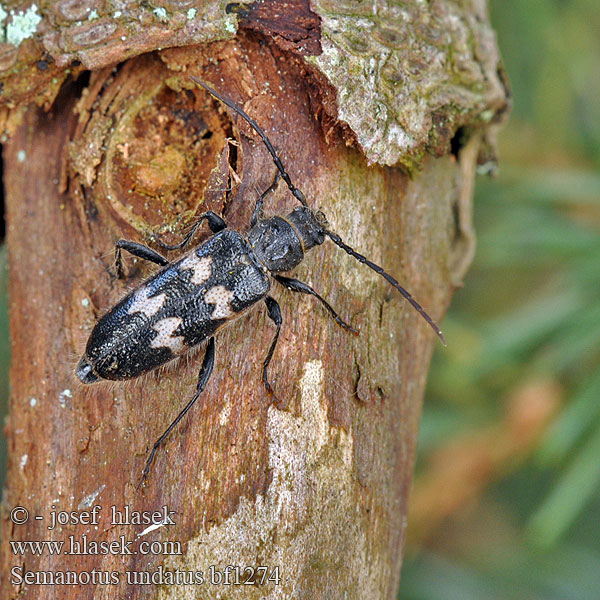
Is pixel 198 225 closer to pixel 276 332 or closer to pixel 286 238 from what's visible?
pixel 286 238

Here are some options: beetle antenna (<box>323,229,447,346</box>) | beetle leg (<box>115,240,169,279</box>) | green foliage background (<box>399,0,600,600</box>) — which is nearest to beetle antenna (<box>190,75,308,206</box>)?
beetle antenna (<box>323,229,447,346</box>)

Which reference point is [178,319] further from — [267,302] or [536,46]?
[536,46]

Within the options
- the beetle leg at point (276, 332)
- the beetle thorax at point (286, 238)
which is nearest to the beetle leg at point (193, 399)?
the beetle leg at point (276, 332)

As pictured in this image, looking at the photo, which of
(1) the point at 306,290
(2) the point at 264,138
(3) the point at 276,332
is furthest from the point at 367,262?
(2) the point at 264,138

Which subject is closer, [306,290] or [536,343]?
[306,290]

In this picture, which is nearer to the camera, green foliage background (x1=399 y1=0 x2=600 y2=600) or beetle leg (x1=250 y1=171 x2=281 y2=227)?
beetle leg (x1=250 y1=171 x2=281 y2=227)

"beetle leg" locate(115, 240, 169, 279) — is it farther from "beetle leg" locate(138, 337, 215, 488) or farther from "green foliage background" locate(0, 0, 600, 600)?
"green foliage background" locate(0, 0, 600, 600)
